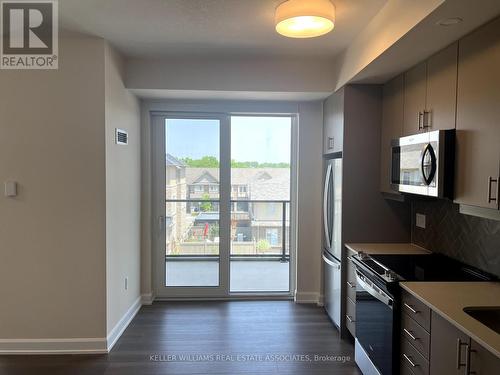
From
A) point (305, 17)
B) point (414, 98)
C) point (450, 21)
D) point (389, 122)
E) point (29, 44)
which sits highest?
point (29, 44)

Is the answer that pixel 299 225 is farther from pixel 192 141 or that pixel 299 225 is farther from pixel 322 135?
pixel 192 141

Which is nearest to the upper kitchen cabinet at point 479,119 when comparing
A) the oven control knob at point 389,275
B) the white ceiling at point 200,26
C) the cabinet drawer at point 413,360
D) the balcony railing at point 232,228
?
the oven control knob at point 389,275

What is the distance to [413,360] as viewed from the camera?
2012mm

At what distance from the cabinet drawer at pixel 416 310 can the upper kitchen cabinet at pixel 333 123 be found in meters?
1.62

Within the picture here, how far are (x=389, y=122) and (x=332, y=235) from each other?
1250 mm

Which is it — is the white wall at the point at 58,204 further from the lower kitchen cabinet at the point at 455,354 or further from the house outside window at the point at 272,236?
the lower kitchen cabinet at the point at 455,354

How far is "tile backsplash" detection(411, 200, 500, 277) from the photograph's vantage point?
2271 mm

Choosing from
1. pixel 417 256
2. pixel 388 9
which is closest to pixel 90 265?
pixel 417 256

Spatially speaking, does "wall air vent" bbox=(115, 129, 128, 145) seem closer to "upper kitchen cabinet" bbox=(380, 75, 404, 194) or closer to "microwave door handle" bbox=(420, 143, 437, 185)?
"upper kitchen cabinet" bbox=(380, 75, 404, 194)

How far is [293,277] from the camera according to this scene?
4355 millimetres

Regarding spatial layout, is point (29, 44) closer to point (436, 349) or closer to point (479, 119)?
point (479, 119)

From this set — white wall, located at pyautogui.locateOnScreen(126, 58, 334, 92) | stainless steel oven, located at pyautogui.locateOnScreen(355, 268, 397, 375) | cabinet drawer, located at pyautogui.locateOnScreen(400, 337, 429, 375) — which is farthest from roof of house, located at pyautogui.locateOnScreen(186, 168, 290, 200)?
cabinet drawer, located at pyautogui.locateOnScreen(400, 337, 429, 375)

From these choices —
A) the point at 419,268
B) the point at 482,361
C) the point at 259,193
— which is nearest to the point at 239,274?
the point at 259,193

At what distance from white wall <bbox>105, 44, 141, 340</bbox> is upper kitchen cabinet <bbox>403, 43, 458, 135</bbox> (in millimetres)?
2453
